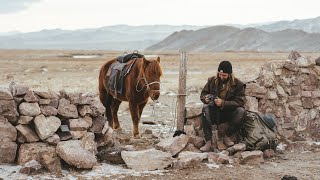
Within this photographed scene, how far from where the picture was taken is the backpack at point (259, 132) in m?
9.31

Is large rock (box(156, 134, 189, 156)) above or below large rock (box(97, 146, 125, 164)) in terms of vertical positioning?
above

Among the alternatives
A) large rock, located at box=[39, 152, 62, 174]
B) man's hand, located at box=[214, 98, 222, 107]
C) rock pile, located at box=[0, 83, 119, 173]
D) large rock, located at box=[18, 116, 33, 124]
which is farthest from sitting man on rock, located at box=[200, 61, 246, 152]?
large rock, located at box=[18, 116, 33, 124]

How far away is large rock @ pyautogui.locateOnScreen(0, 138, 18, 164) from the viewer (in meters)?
7.92

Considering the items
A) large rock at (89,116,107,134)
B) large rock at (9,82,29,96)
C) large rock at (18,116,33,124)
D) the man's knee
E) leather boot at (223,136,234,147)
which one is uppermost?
large rock at (9,82,29,96)

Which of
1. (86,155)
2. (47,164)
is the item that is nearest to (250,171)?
(86,155)

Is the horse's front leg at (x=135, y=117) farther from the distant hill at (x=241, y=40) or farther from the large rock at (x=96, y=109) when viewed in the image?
the distant hill at (x=241, y=40)

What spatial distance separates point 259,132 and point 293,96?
1.88 m

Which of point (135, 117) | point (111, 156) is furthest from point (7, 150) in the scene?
point (135, 117)

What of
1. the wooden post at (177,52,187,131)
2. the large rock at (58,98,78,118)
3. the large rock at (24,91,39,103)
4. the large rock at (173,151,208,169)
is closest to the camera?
the large rock at (24,91,39,103)

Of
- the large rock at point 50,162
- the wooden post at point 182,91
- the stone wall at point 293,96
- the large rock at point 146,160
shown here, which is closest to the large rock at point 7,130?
the large rock at point 50,162

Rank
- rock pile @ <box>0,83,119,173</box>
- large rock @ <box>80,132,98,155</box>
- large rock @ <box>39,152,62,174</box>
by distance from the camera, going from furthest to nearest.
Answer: large rock @ <box>80,132,98,155</box> < rock pile @ <box>0,83,119,173</box> < large rock @ <box>39,152,62,174</box>

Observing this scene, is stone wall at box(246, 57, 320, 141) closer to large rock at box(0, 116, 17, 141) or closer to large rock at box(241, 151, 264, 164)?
large rock at box(241, 151, 264, 164)

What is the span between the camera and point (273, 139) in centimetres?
948

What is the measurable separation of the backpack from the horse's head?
1986 millimetres
